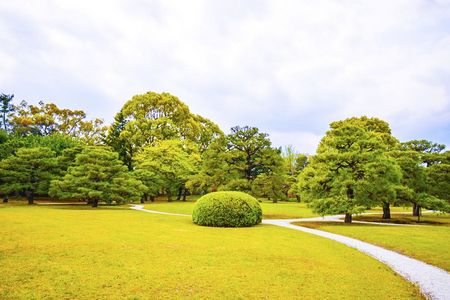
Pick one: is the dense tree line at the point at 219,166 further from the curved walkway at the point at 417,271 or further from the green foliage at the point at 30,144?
the curved walkway at the point at 417,271

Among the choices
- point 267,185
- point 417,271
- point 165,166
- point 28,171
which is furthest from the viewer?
point 165,166

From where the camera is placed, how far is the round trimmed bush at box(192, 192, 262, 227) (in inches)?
744

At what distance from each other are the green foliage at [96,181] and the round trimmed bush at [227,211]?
12.9 m

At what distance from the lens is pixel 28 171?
103ft

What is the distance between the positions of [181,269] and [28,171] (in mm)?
29520

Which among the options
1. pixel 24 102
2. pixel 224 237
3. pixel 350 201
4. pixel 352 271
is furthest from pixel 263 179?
pixel 24 102

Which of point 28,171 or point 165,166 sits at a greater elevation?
point 165,166

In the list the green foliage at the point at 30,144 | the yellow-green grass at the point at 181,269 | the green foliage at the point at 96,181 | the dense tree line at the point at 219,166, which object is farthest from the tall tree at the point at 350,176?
the green foliage at the point at 30,144

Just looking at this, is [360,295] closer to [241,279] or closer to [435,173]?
[241,279]

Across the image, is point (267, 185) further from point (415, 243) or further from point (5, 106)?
point (5, 106)

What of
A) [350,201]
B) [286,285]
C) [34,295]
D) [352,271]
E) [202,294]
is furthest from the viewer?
[350,201]

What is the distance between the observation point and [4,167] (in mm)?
30500

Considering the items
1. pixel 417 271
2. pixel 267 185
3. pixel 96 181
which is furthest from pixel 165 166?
pixel 417 271

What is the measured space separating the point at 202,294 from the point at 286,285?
213 centimetres
